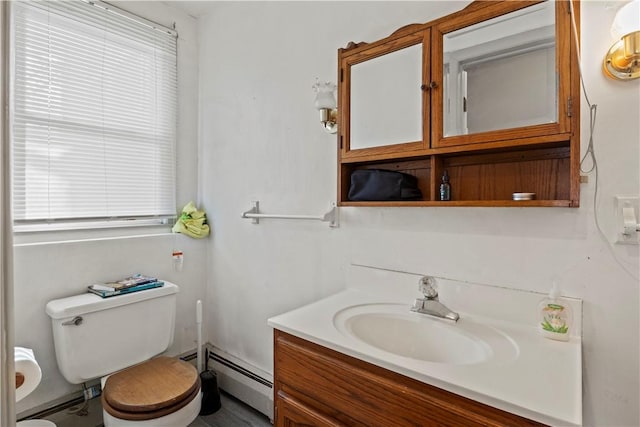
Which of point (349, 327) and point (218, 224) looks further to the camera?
point (218, 224)

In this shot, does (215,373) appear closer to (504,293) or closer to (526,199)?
(504,293)

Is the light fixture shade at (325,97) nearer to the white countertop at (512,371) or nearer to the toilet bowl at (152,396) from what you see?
the white countertop at (512,371)

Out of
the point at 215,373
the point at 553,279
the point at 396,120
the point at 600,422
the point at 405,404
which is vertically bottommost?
the point at 215,373

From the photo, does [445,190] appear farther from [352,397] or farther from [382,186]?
[352,397]

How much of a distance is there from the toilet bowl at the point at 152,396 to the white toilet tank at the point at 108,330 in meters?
0.09

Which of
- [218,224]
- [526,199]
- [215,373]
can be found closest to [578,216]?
[526,199]

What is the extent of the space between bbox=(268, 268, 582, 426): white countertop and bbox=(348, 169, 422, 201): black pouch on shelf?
47 centimetres

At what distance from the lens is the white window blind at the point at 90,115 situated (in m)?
1.54

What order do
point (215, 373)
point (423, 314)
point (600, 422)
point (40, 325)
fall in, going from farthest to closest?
1. point (215, 373)
2. point (40, 325)
3. point (423, 314)
4. point (600, 422)

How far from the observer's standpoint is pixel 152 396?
1.32 m

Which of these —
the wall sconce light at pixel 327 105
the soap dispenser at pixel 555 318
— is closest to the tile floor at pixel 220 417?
the soap dispenser at pixel 555 318

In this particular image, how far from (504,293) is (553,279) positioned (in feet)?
0.48

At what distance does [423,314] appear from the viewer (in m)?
1.17

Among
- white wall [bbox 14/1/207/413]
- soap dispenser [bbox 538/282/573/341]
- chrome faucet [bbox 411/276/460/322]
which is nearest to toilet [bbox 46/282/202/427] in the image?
white wall [bbox 14/1/207/413]
